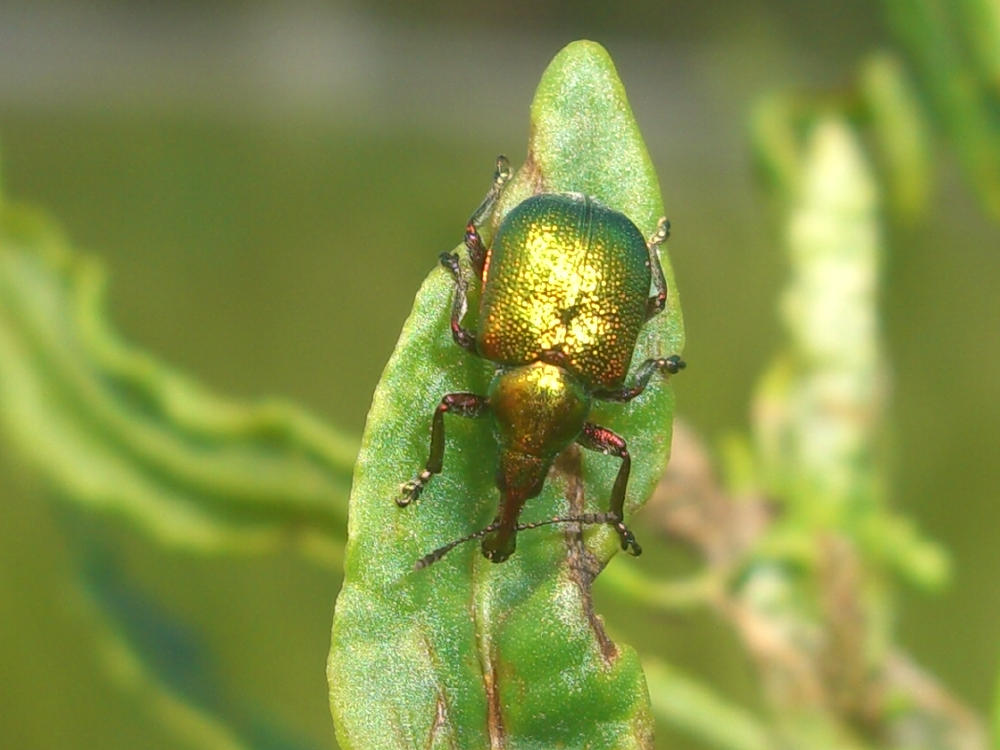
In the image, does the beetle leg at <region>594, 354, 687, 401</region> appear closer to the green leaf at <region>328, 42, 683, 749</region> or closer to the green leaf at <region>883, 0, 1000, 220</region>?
the green leaf at <region>328, 42, 683, 749</region>

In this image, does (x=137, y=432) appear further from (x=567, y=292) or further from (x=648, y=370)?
(x=648, y=370)

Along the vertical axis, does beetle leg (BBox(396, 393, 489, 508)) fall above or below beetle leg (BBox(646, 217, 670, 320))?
below

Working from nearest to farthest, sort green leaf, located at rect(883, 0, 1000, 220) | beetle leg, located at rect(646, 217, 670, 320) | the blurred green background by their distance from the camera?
beetle leg, located at rect(646, 217, 670, 320) < green leaf, located at rect(883, 0, 1000, 220) < the blurred green background

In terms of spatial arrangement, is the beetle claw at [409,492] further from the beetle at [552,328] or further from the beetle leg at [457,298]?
the beetle leg at [457,298]

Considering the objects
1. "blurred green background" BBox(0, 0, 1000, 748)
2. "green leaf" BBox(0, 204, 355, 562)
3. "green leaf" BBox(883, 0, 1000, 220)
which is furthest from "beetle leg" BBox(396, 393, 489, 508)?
"blurred green background" BBox(0, 0, 1000, 748)

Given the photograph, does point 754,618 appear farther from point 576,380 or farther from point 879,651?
point 576,380

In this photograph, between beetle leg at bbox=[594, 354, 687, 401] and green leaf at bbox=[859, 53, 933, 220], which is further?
green leaf at bbox=[859, 53, 933, 220]

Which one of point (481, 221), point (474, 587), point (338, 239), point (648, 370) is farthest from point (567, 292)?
point (338, 239)

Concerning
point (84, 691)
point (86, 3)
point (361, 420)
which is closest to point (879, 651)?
point (84, 691)

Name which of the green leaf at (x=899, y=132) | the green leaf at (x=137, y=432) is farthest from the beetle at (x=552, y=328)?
the green leaf at (x=899, y=132)
